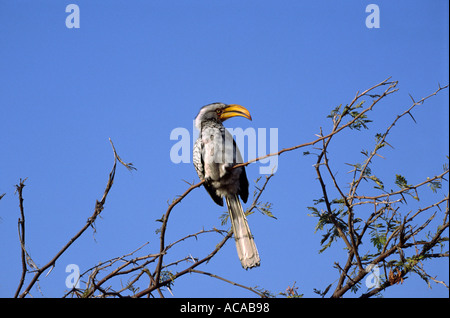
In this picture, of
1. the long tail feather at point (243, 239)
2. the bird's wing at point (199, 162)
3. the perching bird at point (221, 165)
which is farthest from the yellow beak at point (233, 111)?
the long tail feather at point (243, 239)

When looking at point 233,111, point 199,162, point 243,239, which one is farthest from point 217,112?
point 243,239

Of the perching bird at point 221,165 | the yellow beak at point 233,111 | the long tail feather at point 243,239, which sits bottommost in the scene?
the long tail feather at point 243,239

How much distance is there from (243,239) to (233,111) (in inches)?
56.4

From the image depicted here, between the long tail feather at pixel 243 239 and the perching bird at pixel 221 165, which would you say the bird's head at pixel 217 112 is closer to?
the perching bird at pixel 221 165

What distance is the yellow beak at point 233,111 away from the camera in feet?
16.0

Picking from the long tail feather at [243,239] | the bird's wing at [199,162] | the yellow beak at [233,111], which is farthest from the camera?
the yellow beak at [233,111]

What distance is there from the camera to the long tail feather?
156 inches

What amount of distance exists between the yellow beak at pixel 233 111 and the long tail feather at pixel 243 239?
0.97 meters

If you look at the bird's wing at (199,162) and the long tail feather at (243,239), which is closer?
the long tail feather at (243,239)

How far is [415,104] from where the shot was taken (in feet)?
10.6

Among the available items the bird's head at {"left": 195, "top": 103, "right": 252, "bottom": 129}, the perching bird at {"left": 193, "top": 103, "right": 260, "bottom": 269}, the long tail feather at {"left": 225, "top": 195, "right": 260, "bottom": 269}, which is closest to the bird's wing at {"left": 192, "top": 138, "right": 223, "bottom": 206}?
the perching bird at {"left": 193, "top": 103, "right": 260, "bottom": 269}

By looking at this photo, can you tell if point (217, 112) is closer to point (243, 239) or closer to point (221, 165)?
point (221, 165)

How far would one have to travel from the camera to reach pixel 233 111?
4965 mm
